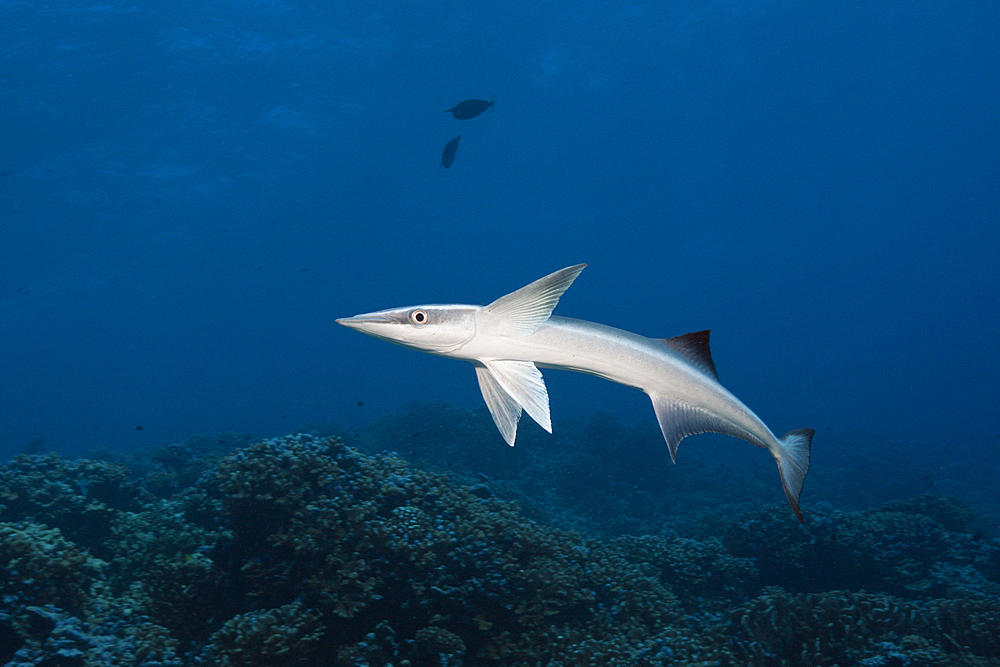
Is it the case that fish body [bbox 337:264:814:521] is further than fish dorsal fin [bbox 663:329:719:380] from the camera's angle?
No

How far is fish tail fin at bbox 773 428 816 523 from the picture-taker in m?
2.02

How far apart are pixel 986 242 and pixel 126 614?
11799 cm

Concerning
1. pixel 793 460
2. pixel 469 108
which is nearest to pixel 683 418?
pixel 793 460

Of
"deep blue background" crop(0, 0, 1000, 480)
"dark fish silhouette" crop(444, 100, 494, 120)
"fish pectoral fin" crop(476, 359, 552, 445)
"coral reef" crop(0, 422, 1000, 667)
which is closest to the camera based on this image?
"fish pectoral fin" crop(476, 359, 552, 445)

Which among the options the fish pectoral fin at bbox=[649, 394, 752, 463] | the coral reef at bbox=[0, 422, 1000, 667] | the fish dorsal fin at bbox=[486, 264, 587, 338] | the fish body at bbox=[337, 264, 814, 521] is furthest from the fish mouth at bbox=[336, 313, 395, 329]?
the coral reef at bbox=[0, 422, 1000, 667]

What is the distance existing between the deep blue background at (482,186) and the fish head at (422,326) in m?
14.9

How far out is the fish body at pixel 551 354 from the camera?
1.65 metres

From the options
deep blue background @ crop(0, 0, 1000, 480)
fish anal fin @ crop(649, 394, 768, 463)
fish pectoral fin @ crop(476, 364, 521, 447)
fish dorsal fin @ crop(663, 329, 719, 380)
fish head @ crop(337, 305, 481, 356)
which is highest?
deep blue background @ crop(0, 0, 1000, 480)

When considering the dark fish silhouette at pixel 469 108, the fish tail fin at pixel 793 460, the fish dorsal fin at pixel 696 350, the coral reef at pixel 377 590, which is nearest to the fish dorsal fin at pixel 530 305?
the fish dorsal fin at pixel 696 350

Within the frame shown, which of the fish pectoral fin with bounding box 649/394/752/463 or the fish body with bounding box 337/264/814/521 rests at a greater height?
the fish body with bounding box 337/264/814/521

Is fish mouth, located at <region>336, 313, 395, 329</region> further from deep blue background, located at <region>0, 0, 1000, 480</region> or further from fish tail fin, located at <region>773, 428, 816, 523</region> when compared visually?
deep blue background, located at <region>0, 0, 1000, 480</region>

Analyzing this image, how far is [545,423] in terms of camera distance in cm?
187

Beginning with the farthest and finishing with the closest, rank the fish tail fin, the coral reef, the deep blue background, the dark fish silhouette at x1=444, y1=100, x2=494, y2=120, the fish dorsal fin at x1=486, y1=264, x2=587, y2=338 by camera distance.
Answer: the deep blue background → the dark fish silhouette at x1=444, y1=100, x2=494, y2=120 → the coral reef → the fish tail fin → the fish dorsal fin at x1=486, y1=264, x2=587, y2=338

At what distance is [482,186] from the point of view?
6044 cm
